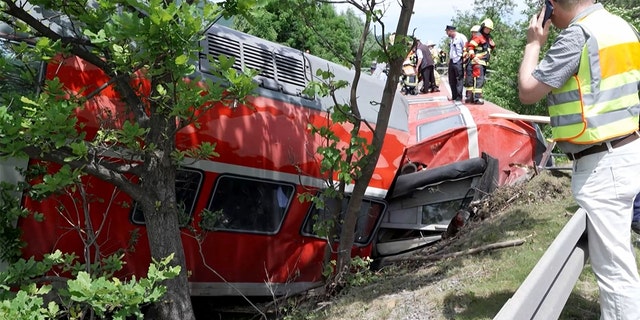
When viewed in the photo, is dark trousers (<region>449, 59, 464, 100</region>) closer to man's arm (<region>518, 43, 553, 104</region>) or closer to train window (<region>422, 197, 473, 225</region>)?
train window (<region>422, 197, 473, 225</region>)

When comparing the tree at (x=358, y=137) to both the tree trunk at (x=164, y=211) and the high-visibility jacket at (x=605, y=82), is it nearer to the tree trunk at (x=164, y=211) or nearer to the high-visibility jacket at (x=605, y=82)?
the tree trunk at (x=164, y=211)

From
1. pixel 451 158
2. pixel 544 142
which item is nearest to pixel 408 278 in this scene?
pixel 451 158

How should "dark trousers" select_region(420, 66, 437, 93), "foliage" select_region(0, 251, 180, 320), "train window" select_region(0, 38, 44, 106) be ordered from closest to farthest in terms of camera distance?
"foliage" select_region(0, 251, 180, 320)
"train window" select_region(0, 38, 44, 106)
"dark trousers" select_region(420, 66, 437, 93)

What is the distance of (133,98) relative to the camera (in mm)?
4305

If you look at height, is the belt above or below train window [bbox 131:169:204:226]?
above

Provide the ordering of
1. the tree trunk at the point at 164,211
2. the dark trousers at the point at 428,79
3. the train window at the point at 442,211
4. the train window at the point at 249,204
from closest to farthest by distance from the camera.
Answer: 1. the tree trunk at the point at 164,211
2. the train window at the point at 249,204
3. the train window at the point at 442,211
4. the dark trousers at the point at 428,79

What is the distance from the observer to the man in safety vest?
272 centimetres

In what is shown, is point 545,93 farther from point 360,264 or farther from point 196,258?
point 196,258

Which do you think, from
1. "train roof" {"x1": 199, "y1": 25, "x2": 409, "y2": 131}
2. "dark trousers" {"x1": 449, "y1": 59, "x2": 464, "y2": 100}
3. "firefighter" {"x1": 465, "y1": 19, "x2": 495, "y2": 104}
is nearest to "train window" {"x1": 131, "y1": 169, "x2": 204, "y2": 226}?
"train roof" {"x1": 199, "y1": 25, "x2": 409, "y2": 131}

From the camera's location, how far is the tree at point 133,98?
316 centimetres

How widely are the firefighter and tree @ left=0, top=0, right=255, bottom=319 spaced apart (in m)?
6.47

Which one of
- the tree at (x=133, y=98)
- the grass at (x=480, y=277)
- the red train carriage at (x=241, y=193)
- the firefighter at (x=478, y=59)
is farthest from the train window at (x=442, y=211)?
the tree at (x=133, y=98)

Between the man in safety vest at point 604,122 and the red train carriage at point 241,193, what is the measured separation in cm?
306

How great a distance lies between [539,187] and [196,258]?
4.30 meters
